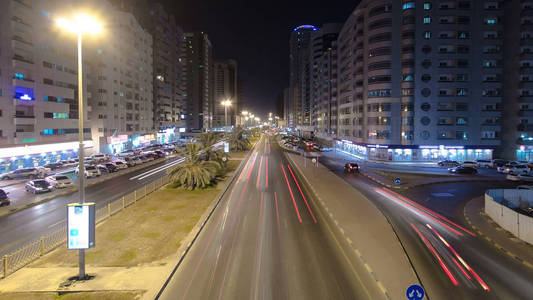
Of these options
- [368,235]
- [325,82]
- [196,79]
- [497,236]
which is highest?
[196,79]

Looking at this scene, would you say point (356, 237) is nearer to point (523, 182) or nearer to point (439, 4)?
point (523, 182)

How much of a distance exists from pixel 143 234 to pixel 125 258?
128 inches

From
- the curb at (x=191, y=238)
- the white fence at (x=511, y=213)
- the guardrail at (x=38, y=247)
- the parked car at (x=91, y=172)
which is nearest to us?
the curb at (x=191, y=238)

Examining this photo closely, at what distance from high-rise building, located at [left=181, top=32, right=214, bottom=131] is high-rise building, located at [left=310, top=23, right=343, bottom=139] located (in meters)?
70.1

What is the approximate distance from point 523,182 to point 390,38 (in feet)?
119

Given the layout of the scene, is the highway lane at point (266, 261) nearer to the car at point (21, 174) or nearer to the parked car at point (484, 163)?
the car at point (21, 174)

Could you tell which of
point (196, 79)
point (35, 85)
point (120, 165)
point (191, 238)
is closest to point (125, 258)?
point (191, 238)

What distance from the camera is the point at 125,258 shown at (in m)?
14.2

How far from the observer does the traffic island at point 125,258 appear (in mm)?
11531

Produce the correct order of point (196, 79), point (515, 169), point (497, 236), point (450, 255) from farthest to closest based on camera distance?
point (196, 79), point (515, 169), point (497, 236), point (450, 255)

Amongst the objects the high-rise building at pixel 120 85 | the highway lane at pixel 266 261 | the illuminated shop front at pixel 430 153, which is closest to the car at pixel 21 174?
the high-rise building at pixel 120 85

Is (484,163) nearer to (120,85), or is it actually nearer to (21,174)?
(21,174)

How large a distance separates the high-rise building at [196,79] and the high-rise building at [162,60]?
45.8 m

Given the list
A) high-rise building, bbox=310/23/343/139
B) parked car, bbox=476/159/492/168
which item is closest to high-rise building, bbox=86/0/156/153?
high-rise building, bbox=310/23/343/139
